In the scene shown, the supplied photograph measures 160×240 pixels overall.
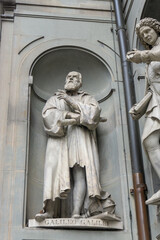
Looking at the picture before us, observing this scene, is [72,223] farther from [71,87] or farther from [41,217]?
[71,87]

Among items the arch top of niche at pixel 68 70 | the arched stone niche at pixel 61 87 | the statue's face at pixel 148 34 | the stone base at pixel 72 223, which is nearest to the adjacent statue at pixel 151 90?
the statue's face at pixel 148 34

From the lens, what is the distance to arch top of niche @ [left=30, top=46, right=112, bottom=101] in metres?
6.73

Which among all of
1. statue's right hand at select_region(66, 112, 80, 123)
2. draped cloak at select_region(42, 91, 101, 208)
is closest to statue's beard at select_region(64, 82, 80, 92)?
draped cloak at select_region(42, 91, 101, 208)

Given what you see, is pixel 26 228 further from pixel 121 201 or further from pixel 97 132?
pixel 97 132

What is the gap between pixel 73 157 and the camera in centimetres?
564

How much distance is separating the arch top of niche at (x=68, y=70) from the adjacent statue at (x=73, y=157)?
60 centimetres

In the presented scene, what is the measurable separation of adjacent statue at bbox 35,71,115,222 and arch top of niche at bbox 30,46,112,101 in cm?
60

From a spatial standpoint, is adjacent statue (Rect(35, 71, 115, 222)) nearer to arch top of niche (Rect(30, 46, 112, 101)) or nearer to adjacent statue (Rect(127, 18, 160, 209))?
arch top of niche (Rect(30, 46, 112, 101))

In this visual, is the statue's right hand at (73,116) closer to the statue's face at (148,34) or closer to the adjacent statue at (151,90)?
the adjacent statue at (151,90)

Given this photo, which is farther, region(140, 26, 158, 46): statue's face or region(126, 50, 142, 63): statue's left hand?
region(140, 26, 158, 46): statue's face

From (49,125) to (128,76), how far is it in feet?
4.40

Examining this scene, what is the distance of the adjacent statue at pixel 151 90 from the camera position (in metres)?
4.98

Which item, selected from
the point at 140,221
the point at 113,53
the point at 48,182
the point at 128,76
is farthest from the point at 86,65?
the point at 140,221

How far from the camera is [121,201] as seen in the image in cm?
564
